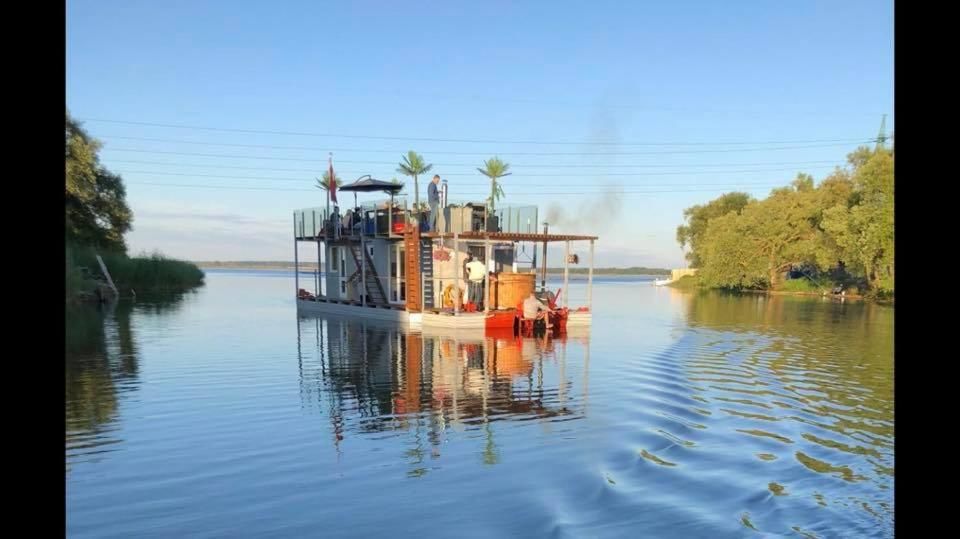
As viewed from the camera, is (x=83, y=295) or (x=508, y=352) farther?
(x=83, y=295)

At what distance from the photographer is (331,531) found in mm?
6527

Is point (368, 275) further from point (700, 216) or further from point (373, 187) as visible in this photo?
point (700, 216)

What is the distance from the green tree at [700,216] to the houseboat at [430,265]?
213 ft

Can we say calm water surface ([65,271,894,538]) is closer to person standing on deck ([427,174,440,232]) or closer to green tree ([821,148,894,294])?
person standing on deck ([427,174,440,232])

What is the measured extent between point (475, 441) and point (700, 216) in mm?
89101

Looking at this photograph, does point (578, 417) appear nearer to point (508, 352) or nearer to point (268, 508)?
point (268, 508)

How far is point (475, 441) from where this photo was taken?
32.3ft

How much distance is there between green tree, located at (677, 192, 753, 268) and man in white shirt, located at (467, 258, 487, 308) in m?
66.9

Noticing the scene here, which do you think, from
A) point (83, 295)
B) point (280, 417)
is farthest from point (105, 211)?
point (280, 417)

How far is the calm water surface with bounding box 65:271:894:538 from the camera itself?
22.7 feet

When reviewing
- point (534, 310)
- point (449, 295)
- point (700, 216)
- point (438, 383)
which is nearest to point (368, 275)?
point (449, 295)

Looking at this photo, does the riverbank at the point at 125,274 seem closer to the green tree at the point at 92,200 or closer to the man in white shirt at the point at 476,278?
the green tree at the point at 92,200
